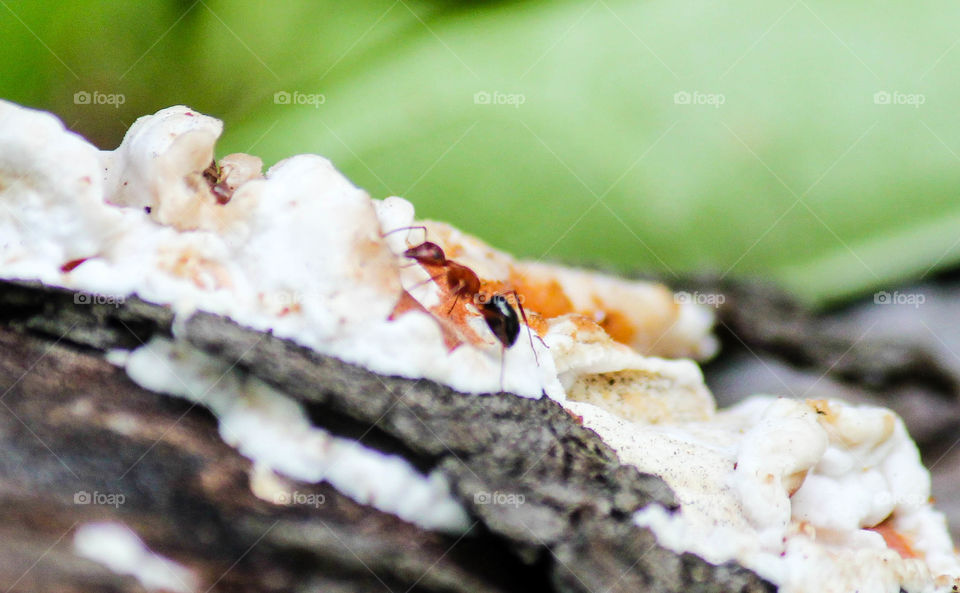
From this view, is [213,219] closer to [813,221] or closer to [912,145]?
[813,221]

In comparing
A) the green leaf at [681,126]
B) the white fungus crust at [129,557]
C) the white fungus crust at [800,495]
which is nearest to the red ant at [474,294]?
the white fungus crust at [800,495]

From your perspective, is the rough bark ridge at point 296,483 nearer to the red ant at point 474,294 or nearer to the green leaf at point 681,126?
the red ant at point 474,294

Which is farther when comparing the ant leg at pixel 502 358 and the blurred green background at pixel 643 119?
the blurred green background at pixel 643 119

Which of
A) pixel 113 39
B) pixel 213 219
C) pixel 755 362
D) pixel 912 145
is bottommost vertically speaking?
pixel 755 362

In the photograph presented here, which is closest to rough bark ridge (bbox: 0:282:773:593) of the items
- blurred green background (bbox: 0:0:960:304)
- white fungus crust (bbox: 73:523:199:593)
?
white fungus crust (bbox: 73:523:199:593)

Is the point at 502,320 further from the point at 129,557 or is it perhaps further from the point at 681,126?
the point at 681,126

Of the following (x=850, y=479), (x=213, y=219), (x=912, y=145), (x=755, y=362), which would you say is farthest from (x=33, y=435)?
(x=912, y=145)

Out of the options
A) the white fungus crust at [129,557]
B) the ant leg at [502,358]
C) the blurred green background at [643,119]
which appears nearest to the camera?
the white fungus crust at [129,557]
